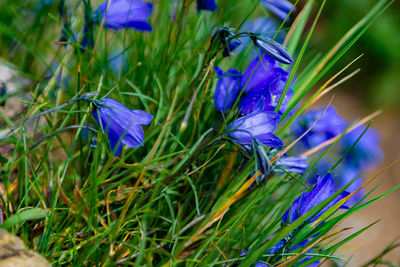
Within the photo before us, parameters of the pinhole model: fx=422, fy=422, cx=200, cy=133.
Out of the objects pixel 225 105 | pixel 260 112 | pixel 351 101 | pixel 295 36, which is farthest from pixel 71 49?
pixel 351 101

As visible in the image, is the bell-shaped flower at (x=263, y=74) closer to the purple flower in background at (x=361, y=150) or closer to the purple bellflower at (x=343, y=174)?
the purple bellflower at (x=343, y=174)

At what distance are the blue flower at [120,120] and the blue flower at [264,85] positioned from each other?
283mm

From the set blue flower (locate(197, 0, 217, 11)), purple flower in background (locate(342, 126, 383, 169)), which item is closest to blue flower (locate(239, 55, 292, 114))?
blue flower (locate(197, 0, 217, 11))

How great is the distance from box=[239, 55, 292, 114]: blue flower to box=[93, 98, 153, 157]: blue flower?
0.93 feet

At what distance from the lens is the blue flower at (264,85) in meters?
1.07

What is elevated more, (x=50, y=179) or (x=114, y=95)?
(x=114, y=95)

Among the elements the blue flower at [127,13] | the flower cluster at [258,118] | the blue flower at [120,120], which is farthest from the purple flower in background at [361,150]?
the blue flower at [120,120]

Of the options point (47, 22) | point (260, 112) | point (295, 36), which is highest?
point (295, 36)

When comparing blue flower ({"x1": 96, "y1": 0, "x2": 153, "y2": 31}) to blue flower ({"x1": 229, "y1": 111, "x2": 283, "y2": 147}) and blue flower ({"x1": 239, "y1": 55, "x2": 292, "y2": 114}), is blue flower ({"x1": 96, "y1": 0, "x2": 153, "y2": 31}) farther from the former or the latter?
blue flower ({"x1": 229, "y1": 111, "x2": 283, "y2": 147})

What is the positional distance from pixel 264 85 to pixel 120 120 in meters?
0.39

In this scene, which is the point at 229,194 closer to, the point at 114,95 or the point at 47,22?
the point at 114,95

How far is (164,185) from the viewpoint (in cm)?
99

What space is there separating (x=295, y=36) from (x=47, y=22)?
3.17 feet

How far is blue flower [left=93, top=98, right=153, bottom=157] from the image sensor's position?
0.93 m
